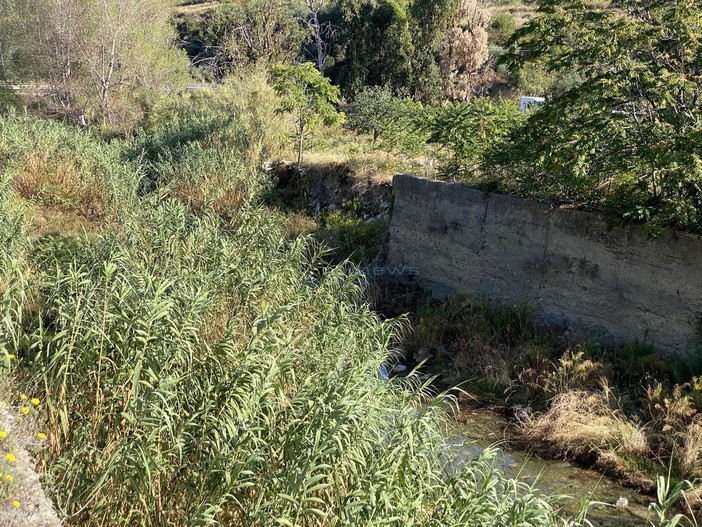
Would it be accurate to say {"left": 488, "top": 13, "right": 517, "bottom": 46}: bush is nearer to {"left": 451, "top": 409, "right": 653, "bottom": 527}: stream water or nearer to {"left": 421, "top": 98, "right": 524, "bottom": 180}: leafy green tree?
{"left": 421, "top": 98, "right": 524, "bottom": 180}: leafy green tree

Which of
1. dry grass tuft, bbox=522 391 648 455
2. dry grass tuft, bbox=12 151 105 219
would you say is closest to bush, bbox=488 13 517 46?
dry grass tuft, bbox=12 151 105 219

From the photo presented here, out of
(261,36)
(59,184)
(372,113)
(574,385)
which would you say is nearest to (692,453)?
(574,385)

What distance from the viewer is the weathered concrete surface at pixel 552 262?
685cm

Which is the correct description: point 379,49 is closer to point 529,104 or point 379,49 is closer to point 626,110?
point 529,104

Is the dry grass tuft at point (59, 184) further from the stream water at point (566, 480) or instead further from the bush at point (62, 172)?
the stream water at point (566, 480)

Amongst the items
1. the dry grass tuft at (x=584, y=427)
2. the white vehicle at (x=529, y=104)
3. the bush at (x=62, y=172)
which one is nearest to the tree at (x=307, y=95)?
the bush at (x=62, y=172)

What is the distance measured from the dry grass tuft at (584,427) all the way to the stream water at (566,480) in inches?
8.2

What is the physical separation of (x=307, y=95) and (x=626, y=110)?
786cm

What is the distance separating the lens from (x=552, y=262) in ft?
26.0

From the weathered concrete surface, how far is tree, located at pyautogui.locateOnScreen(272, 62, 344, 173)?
4.05 m

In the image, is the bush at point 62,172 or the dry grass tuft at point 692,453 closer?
the dry grass tuft at point 692,453

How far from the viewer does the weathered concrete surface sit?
6.85 m

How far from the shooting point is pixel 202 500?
3402 mm

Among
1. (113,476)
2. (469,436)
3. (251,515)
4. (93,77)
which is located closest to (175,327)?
(113,476)
